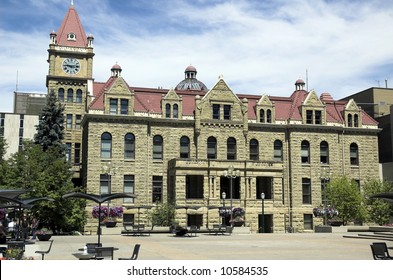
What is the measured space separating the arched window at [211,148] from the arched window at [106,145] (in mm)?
11410

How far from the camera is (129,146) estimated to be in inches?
2259

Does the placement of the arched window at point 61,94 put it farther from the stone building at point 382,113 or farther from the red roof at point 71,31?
the stone building at point 382,113

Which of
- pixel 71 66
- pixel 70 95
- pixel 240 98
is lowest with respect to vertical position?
pixel 240 98

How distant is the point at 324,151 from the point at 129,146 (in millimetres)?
24329

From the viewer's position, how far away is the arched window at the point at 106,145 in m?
56.4

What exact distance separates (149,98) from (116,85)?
4925 millimetres

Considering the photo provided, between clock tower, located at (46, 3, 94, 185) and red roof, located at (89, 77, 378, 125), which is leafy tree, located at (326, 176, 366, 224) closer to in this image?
red roof, located at (89, 77, 378, 125)

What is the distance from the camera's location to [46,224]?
4941cm

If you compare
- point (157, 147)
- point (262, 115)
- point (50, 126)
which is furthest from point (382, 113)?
point (50, 126)

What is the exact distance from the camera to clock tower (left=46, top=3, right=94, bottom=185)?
72.2 meters

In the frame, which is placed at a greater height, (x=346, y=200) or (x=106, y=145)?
(x=106, y=145)

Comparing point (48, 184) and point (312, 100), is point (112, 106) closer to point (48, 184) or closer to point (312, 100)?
point (48, 184)
